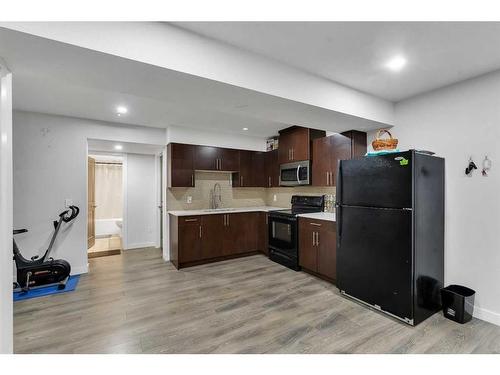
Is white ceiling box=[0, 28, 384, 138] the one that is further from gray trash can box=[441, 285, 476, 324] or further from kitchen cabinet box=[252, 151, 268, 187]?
gray trash can box=[441, 285, 476, 324]

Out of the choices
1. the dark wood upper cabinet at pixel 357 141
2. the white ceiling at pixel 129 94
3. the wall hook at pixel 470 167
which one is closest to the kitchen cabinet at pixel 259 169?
the white ceiling at pixel 129 94

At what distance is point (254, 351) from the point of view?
1871mm

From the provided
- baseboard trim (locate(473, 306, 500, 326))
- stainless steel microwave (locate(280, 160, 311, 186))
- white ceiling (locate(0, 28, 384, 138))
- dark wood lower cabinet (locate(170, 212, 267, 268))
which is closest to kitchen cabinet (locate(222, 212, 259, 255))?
dark wood lower cabinet (locate(170, 212, 267, 268))

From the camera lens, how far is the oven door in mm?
3785

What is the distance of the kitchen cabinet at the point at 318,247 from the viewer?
10.5 feet

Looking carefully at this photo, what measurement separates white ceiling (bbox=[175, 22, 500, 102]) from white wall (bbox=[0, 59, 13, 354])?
1.29m

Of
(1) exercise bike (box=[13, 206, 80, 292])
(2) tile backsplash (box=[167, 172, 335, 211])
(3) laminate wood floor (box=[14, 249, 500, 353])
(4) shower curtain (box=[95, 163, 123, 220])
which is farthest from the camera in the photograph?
(4) shower curtain (box=[95, 163, 123, 220])

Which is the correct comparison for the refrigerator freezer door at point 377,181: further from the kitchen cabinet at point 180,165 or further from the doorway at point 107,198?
the doorway at point 107,198

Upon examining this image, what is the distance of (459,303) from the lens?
89.3 inches

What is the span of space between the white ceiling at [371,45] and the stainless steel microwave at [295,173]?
175 centimetres

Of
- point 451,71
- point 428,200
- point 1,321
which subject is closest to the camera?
point 1,321
